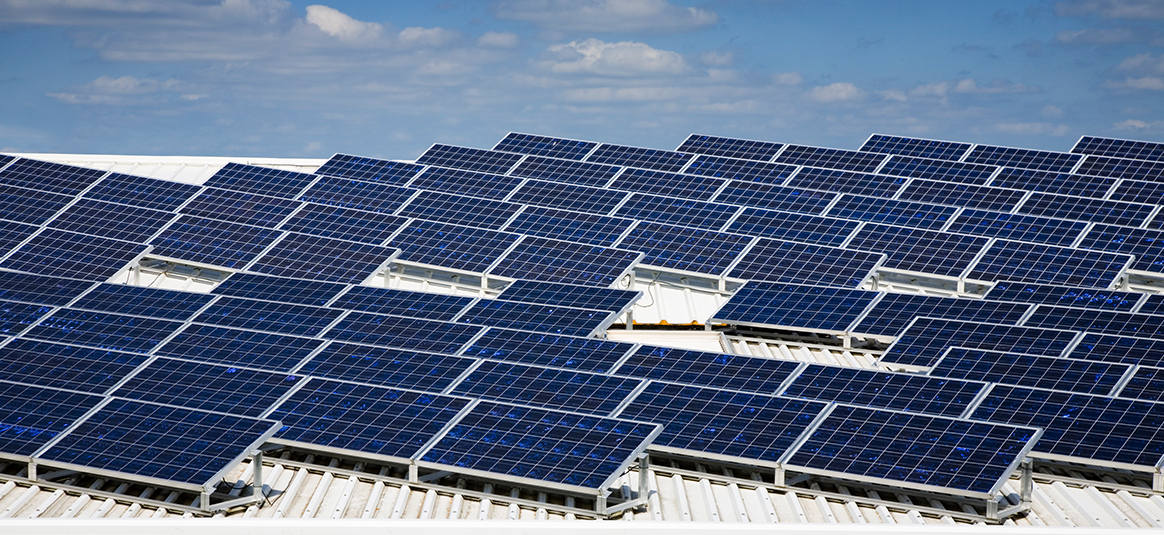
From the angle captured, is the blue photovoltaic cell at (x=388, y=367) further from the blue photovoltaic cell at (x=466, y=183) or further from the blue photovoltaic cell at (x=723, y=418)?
the blue photovoltaic cell at (x=466, y=183)

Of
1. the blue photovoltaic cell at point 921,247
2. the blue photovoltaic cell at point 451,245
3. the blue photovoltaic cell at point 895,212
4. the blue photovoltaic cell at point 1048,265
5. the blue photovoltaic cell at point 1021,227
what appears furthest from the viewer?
the blue photovoltaic cell at point 895,212

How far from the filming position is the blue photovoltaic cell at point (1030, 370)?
27.2 m

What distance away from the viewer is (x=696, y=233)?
43.3 m

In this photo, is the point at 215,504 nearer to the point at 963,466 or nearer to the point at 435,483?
the point at 435,483

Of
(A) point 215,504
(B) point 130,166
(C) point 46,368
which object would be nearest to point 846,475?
(A) point 215,504

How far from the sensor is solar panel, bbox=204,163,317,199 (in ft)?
166

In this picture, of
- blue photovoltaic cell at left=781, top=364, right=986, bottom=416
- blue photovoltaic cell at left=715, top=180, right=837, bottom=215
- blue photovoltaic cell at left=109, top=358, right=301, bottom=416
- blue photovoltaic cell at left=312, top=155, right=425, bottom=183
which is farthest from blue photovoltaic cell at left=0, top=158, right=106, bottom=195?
blue photovoltaic cell at left=781, top=364, right=986, bottom=416

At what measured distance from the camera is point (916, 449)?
21953mm

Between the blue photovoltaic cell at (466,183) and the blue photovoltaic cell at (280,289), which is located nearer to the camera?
the blue photovoltaic cell at (280,289)

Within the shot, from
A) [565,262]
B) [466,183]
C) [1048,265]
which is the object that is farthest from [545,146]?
[1048,265]

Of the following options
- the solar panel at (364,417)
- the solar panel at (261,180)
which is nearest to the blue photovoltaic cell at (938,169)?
the solar panel at (261,180)

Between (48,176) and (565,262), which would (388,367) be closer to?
(565,262)

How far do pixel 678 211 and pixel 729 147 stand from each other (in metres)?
15.1

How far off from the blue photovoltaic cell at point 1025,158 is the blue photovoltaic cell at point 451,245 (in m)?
30.2
